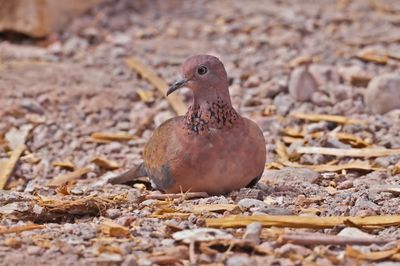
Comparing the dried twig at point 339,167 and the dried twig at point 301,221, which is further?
the dried twig at point 339,167

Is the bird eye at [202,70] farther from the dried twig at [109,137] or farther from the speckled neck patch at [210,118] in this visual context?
the dried twig at [109,137]

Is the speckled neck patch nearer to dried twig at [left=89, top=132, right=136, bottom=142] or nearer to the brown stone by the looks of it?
dried twig at [left=89, top=132, right=136, bottom=142]

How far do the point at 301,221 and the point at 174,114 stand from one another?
122 inches

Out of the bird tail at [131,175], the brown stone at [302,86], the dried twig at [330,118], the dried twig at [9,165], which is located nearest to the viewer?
the bird tail at [131,175]

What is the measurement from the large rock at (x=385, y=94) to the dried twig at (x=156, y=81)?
1.32 meters

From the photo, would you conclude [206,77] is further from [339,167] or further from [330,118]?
[330,118]

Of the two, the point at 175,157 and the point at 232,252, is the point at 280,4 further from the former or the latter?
the point at 232,252

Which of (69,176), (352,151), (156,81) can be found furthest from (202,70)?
(156,81)

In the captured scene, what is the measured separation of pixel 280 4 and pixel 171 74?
7.29ft

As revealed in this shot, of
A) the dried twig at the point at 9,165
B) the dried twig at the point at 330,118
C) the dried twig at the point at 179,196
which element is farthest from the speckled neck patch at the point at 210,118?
the dried twig at the point at 330,118

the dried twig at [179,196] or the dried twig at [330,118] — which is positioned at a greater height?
the dried twig at [330,118]

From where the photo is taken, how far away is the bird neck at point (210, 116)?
4641 millimetres

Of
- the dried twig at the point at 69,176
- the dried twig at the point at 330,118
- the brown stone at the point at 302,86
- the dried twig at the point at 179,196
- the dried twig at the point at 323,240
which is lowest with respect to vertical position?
the dried twig at the point at 69,176

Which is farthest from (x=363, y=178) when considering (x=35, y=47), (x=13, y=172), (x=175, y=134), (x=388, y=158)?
(x=35, y=47)
